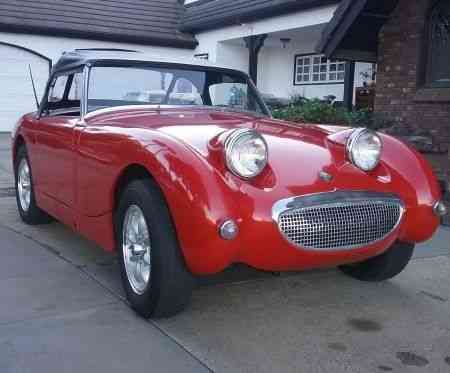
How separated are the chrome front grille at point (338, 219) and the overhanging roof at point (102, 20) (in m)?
13.6

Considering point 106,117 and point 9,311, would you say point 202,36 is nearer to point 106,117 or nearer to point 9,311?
Answer: point 106,117

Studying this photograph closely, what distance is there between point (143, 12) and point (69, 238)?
1342 centimetres

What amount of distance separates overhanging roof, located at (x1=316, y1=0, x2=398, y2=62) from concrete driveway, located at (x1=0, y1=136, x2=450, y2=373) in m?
4.24

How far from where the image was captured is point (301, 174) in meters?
3.05

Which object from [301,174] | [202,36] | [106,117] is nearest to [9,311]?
[106,117]

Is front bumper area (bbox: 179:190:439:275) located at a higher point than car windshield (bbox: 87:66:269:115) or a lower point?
lower

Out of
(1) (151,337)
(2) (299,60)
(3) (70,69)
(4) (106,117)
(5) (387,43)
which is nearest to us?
(1) (151,337)

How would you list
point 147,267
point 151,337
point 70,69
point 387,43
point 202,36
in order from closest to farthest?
point 151,337, point 147,267, point 70,69, point 387,43, point 202,36

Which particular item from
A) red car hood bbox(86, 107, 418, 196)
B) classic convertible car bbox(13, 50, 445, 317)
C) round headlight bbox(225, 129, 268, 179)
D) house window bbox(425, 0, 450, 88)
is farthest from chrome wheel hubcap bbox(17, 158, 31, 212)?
house window bbox(425, 0, 450, 88)

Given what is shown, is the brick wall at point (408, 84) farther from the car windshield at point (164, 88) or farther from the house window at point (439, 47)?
the car windshield at point (164, 88)

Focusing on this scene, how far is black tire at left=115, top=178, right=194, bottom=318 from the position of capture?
297 cm

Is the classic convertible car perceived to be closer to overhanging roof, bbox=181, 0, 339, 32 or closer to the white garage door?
overhanging roof, bbox=181, 0, 339, 32

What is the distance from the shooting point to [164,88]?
14.4 feet

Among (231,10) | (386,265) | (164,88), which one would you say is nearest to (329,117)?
(164,88)
